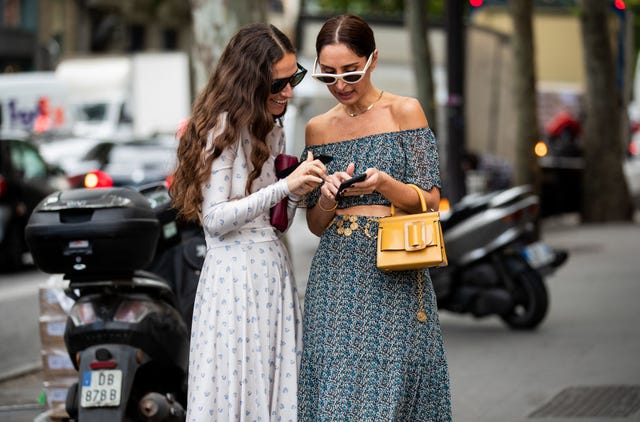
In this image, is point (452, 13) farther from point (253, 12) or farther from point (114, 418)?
point (114, 418)

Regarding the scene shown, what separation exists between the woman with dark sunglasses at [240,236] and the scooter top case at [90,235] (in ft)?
2.48

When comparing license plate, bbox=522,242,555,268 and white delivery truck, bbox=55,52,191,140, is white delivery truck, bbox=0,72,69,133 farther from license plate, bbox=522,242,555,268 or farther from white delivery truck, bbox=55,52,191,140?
license plate, bbox=522,242,555,268

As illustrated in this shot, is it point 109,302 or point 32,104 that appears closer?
point 109,302

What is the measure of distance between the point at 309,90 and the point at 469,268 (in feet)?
53.1

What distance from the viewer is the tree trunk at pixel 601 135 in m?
20.8

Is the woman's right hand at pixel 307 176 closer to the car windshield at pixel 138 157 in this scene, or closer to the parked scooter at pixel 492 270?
the parked scooter at pixel 492 270

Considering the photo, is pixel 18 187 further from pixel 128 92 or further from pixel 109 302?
pixel 128 92

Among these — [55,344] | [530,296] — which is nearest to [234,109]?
[55,344]

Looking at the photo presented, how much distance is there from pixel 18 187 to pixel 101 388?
1138cm

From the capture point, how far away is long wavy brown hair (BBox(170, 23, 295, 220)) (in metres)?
4.64

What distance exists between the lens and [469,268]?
10359mm

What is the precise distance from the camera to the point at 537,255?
10.5 metres

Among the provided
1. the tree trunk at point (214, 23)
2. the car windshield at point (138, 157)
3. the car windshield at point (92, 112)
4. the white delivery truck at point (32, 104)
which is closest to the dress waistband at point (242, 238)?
the tree trunk at point (214, 23)

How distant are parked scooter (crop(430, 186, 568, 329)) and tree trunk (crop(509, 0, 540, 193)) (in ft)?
31.0
